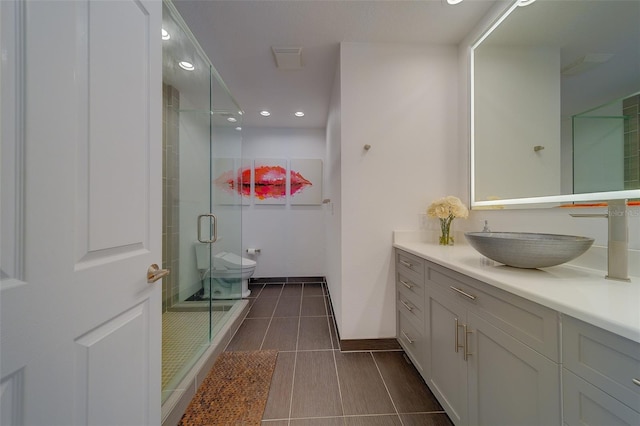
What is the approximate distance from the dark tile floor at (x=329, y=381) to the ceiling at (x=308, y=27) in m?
2.57

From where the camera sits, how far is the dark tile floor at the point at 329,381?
1.20 meters

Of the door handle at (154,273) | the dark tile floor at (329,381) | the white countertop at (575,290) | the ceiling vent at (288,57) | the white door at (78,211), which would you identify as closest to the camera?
the white door at (78,211)

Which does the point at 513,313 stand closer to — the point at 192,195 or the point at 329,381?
the point at 329,381

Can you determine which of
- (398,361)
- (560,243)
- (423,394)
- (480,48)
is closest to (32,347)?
(560,243)

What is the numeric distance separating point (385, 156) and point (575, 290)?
1.37 metres

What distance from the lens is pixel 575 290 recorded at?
722 mm

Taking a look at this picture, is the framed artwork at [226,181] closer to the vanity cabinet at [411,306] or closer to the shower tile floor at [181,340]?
the shower tile floor at [181,340]

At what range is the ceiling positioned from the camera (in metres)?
1.50

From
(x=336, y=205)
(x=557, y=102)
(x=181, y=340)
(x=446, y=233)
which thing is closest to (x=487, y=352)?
(x=446, y=233)

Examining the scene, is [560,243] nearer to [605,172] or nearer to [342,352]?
[605,172]

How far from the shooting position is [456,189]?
1.86m

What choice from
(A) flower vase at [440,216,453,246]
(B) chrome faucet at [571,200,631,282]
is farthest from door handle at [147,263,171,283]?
(A) flower vase at [440,216,453,246]

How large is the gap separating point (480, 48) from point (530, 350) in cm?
203

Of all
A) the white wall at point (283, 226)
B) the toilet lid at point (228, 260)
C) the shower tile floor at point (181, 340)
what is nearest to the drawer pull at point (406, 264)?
the shower tile floor at point (181, 340)
